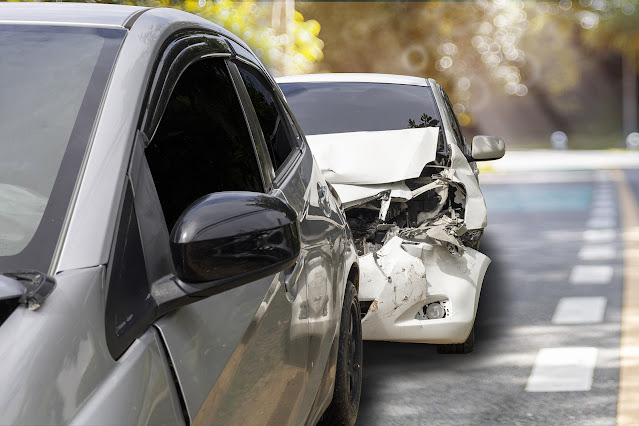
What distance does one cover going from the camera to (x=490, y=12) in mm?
38281

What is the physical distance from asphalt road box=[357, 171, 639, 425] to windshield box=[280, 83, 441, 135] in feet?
4.76

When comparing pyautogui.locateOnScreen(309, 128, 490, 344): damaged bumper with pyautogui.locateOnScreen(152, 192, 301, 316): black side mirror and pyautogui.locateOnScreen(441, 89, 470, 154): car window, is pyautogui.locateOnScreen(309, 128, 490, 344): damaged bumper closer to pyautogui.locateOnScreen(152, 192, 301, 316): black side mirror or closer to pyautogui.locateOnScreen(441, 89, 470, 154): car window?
pyautogui.locateOnScreen(441, 89, 470, 154): car window

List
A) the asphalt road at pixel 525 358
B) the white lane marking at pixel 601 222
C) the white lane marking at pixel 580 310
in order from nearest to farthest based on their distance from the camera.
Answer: the asphalt road at pixel 525 358, the white lane marking at pixel 580 310, the white lane marking at pixel 601 222

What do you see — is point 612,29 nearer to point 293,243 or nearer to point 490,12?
point 490,12

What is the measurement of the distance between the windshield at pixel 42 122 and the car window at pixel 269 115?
39.0 inches

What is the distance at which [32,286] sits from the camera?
5.72 ft

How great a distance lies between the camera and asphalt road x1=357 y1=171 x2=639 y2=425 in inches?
192

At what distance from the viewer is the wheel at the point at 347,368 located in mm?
4055

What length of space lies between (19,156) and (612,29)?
199 feet

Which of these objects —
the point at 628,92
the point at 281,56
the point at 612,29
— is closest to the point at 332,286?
the point at 281,56

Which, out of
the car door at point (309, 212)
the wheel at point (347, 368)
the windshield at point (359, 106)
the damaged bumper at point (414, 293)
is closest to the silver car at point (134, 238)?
the car door at point (309, 212)

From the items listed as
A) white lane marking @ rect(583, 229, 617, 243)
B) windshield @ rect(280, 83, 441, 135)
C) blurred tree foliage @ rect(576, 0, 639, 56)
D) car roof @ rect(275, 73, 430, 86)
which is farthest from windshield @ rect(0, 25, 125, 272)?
blurred tree foliage @ rect(576, 0, 639, 56)

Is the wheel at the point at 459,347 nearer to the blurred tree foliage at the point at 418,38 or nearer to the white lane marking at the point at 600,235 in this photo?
the white lane marking at the point at 600,235

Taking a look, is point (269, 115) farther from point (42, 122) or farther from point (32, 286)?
point (32, 286)
